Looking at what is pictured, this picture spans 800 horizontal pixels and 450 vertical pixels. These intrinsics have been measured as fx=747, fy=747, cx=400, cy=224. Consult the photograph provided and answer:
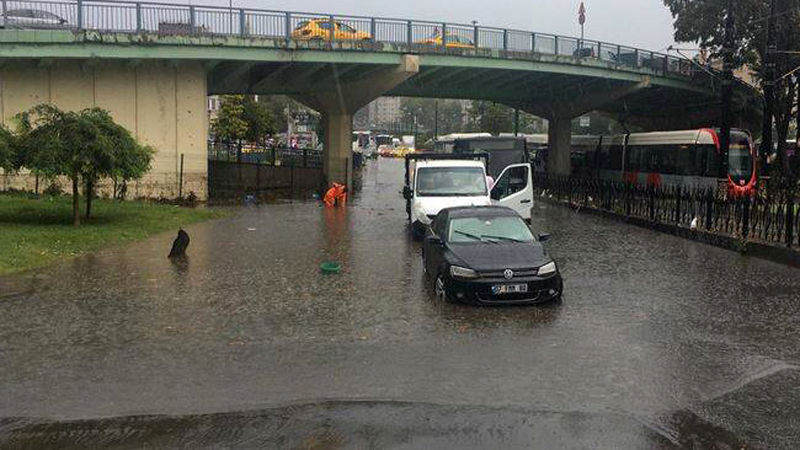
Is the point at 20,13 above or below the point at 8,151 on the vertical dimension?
above

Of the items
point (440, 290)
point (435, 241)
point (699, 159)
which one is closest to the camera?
point (440, 290)

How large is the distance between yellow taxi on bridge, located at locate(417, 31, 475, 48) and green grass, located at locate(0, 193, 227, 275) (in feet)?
39.8

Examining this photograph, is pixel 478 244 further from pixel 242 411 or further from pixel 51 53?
pixel 51 53

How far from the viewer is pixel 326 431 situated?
5.76m

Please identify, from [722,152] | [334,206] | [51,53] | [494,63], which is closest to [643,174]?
[494,63]

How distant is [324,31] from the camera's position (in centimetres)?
2944

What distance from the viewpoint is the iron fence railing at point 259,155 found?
3975cm

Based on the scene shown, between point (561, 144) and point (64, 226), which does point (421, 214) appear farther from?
point (561, 144)

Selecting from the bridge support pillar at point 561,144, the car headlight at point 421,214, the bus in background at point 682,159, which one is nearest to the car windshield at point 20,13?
the car headlight at point 421,214

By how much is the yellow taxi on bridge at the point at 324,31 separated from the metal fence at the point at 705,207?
34.6ft

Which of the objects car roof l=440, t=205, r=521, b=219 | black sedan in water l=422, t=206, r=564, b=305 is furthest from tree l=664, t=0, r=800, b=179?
black sedan in water l=422, t=206, r=564, b=305

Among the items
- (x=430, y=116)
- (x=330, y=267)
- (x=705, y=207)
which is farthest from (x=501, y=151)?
(x=430, y=116)

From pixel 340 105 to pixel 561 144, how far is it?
16117 mm

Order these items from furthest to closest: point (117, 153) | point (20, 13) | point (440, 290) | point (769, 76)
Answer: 1. point (20, 13)
2. point (769, 76)
3. point (117, 153)
4. point (440, 290)
